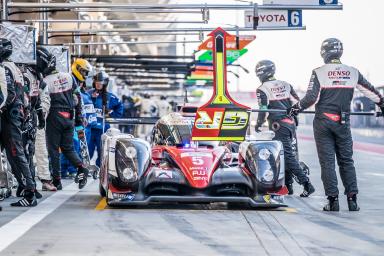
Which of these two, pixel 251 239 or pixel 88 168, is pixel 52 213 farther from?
pixel 88 168

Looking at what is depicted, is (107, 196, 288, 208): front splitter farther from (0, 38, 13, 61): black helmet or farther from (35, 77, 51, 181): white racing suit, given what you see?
(35, 77, 51, 181): white racing suit

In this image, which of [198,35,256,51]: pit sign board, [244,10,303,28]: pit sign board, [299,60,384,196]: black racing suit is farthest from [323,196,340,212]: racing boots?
[198,35,256,51]: pit sign board

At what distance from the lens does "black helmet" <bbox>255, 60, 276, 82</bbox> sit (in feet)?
47.9

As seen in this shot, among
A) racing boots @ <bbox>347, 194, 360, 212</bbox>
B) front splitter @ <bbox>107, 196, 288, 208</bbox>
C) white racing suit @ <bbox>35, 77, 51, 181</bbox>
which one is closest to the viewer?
front splitter @ <bbox>107, 196, 288, 208</bbox>

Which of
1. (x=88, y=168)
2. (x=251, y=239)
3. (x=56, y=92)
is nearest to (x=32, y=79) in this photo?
(x=56, y=92)

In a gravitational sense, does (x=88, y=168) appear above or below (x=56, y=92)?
below

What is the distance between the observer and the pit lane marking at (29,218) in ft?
28.3

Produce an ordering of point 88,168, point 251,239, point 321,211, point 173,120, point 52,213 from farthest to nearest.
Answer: point 88,168 → point 173,120 → point 321,211 → point 52,213 → point 251,239

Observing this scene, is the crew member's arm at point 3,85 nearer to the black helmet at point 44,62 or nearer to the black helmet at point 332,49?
the black helmet at point 44,62

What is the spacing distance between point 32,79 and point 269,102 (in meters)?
3.43

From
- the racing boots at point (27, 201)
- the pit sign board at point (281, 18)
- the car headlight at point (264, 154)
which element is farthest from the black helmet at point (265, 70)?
the racing boots at point (27, 201)

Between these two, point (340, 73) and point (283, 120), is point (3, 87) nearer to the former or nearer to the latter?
point (340, 73)

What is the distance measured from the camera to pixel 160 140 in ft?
42.4

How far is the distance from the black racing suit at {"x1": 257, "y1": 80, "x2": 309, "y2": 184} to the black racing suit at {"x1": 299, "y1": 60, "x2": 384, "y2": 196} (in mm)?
1753
